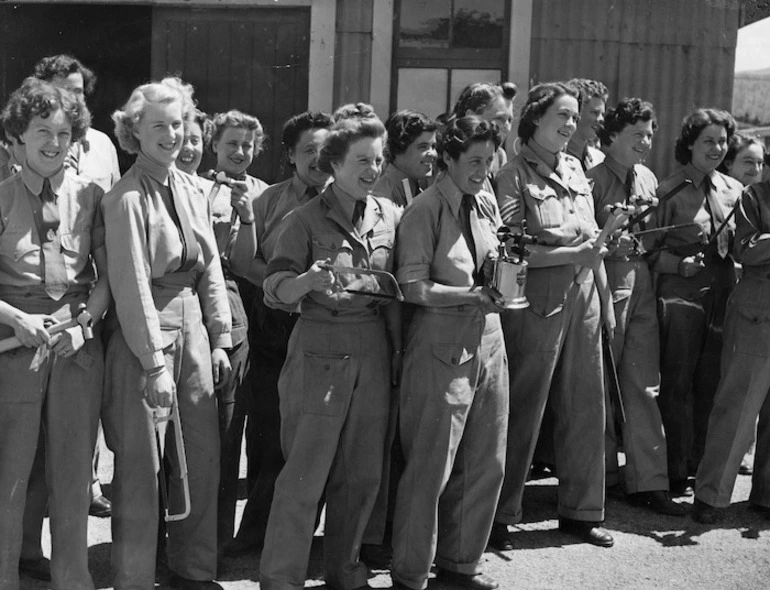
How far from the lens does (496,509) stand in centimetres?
542

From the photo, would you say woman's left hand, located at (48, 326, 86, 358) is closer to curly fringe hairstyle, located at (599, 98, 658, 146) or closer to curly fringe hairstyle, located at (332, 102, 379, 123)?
curly fringe hairstyle, located at (332, 102, 379, 123)

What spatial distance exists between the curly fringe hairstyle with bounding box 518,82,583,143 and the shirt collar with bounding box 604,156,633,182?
0.62 meters

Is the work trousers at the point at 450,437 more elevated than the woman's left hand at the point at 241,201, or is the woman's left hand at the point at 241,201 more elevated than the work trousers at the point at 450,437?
the woman's left hand at the point at 241,201

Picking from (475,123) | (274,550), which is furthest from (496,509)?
(475,123)

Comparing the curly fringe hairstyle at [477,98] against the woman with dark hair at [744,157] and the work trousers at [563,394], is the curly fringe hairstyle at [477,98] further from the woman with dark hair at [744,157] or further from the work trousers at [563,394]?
the woman with dark hair at [744,157]

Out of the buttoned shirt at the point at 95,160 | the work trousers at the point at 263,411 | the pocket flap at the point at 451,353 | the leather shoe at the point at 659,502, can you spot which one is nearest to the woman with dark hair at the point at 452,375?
the pocket flap at the point at 451,353

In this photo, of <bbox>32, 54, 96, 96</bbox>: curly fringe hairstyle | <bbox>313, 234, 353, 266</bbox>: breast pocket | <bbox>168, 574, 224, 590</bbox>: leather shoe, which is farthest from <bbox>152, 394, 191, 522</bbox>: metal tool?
<bbox>32, 54, 96, 96</bbox>: curly fringe hairstyle

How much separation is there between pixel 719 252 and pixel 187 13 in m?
4.51

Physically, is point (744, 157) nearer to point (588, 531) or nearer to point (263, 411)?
point (588, 531)

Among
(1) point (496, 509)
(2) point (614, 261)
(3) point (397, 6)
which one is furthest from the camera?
(3) point (397, 6)

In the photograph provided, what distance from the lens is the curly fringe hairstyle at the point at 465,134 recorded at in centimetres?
480

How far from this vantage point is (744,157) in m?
6.79

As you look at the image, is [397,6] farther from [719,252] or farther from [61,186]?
[61,186]

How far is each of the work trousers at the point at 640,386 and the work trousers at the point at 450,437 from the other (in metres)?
1.32
